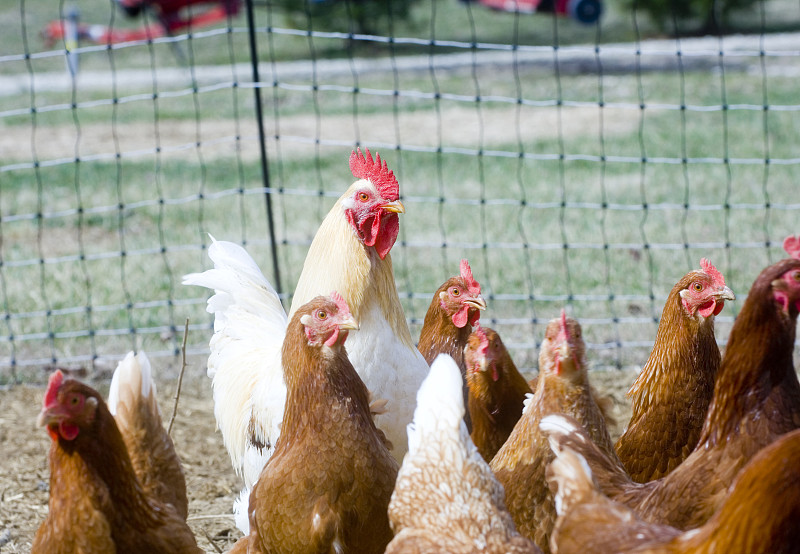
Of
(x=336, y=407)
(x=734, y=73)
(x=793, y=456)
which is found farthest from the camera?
(x=734, y=73)

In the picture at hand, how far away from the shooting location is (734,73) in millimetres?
14852

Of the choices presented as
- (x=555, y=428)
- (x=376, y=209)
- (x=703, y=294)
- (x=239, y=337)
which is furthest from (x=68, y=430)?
(x=703, y=294)

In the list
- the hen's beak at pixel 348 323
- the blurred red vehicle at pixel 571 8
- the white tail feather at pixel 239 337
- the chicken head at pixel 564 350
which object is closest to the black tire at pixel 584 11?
the blurred red vehicle at pixel 571 8

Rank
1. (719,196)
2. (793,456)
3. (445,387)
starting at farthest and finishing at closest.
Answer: (719,196)
(445,387)
(793,456)

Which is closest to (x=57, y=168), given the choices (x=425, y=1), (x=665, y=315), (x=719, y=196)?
(x=719, y=196)

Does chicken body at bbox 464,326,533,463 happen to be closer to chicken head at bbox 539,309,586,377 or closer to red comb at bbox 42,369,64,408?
chicken head at bbox 539,309,586,377

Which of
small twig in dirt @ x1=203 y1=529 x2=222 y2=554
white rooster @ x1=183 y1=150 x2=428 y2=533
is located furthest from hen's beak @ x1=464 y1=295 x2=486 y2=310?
small twig in dirt @ x1=203 y1=529 x2=222 y2=554

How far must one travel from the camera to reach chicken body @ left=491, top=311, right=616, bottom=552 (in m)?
3.28

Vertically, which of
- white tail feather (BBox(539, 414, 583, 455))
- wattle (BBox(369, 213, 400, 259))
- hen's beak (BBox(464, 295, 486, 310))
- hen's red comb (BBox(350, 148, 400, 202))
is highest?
hen's red comb (BBox(350, 148, 400, 202))

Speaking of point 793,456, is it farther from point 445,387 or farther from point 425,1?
point 425,1

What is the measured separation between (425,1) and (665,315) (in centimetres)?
2251

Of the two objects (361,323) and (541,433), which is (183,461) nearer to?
(361,323)

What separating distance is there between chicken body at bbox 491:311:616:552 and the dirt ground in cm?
149

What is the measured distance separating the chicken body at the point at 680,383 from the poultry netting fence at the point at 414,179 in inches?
87.1
